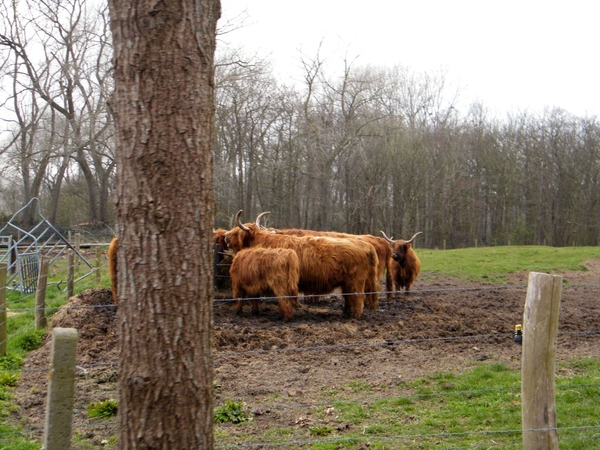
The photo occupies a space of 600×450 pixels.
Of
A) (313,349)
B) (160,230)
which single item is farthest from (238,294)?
(160,230)

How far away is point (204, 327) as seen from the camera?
2830mm

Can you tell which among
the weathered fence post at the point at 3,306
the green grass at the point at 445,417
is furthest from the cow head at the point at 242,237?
the green grass at the point at 445,417

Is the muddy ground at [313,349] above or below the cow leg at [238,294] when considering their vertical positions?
below

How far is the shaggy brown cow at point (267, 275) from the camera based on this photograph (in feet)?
35.6

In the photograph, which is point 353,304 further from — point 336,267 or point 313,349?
point 313,349

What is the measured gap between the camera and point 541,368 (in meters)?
3.52

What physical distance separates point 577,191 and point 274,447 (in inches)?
1895

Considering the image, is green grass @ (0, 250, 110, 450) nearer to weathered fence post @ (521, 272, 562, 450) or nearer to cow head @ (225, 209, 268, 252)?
cow head @ (225, 209, 268, 252)

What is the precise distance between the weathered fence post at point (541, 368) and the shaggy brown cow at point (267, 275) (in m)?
7.32

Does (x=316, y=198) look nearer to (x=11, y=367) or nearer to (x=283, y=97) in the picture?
(x=283, y=97)

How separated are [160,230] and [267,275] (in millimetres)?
8218

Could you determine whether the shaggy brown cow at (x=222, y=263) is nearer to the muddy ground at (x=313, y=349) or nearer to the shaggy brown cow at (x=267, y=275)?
the muddy ground at (x=313, y=349)

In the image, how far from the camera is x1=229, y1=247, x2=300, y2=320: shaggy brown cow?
10.8m

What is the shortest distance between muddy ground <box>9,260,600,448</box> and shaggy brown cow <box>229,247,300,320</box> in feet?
1.30
